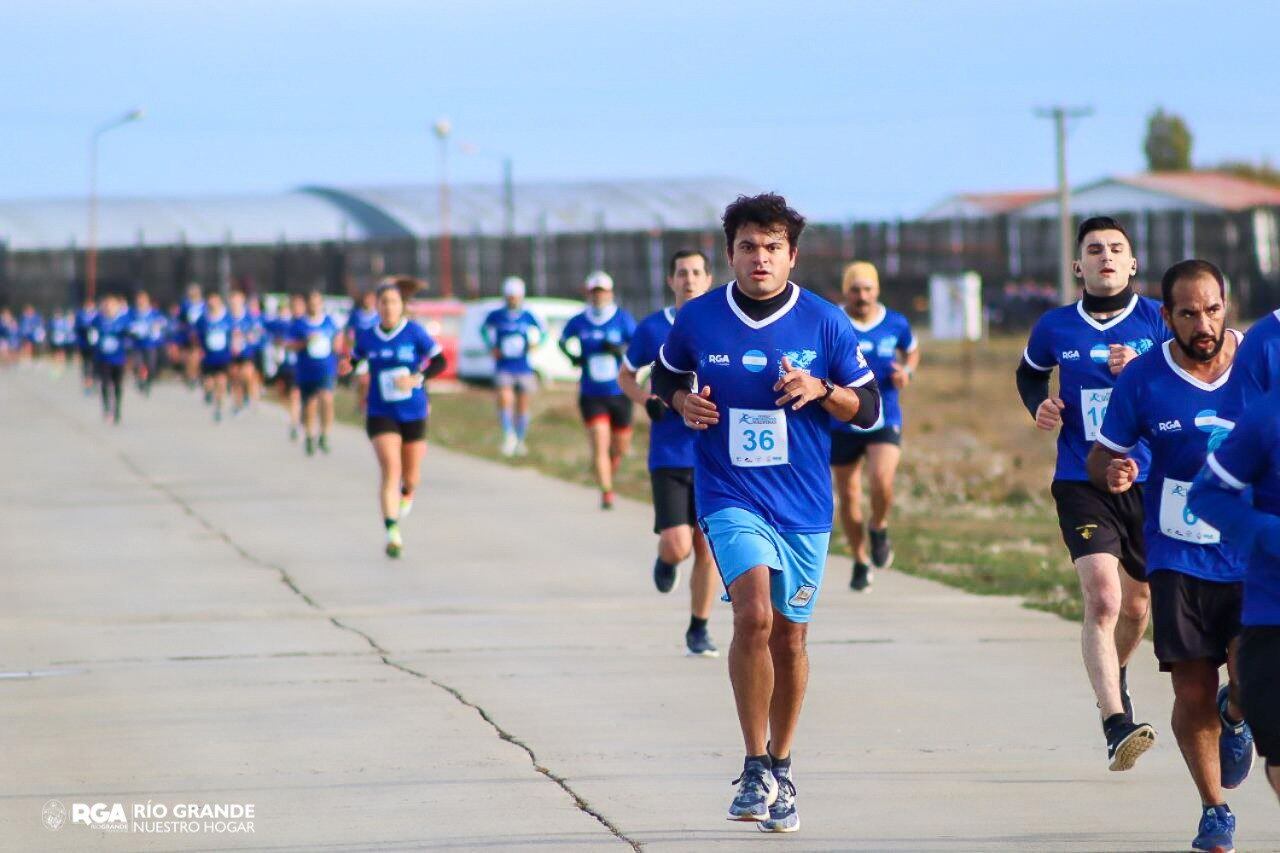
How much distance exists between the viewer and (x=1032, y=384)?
853 cm

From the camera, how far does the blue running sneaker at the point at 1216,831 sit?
616 cm

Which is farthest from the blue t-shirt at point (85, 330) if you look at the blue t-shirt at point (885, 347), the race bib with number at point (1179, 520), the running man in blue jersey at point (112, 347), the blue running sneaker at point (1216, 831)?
the blue running sneaker at point (1216, 831)

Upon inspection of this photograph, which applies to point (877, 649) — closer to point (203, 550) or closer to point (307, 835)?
point (307, 835)

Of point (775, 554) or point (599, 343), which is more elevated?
point (599, 343)

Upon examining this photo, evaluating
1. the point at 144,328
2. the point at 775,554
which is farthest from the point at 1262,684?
the point at 144,328

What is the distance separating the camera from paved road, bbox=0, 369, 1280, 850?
687 cm

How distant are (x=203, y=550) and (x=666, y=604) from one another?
14.9ft

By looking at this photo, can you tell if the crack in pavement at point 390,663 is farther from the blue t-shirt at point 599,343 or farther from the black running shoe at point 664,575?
the blue t-shirt at point 599,343

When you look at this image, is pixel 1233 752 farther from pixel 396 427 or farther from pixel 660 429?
pixel 396 427

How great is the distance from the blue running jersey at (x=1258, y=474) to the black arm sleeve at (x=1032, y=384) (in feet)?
11.0

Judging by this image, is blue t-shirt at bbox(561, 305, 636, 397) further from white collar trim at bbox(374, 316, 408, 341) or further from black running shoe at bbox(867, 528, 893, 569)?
black running shoe at bbox(867, 528, 893, 569)

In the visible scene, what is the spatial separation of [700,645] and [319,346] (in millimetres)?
16351

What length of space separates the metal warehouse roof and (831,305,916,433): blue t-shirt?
71000 millimetres

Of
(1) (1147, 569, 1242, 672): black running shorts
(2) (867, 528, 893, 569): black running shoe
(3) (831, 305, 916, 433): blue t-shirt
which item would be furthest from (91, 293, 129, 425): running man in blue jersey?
(1) (1147, 569, 1242, 672): black running shorts
